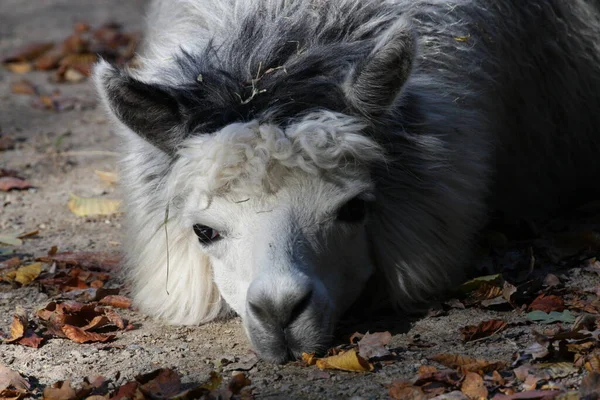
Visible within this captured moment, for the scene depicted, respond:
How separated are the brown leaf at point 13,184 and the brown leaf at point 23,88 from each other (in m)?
2.20

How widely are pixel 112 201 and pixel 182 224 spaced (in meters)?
2.08

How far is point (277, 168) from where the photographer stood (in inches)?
153

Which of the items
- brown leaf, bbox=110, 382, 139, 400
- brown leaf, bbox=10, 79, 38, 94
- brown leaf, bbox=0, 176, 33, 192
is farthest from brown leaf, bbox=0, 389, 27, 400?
brown leaf, bbox=10, 79, 38, 94

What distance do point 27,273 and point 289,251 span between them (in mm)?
1868

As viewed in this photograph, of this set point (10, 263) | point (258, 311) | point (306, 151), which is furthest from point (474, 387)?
point (10, 263)

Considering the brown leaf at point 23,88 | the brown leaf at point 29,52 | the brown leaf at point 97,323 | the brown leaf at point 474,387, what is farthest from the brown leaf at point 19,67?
the brown leaf at point 474,387

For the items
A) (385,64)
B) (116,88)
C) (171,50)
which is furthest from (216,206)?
(171,50)

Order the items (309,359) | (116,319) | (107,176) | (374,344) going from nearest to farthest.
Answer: (309,359), (374,344), (116,319), (107,176)

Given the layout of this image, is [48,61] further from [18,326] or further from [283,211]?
[283,211]

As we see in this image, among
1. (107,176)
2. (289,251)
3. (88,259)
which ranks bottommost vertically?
(107,176)

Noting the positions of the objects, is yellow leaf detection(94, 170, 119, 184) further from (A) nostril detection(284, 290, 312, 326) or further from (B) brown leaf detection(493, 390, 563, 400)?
(B) brown leaf detection(493, 390, 563, 400)

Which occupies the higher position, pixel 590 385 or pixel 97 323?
pixel 590 385

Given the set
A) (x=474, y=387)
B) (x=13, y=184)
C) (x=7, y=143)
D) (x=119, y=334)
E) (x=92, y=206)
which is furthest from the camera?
(x=7, y=143)

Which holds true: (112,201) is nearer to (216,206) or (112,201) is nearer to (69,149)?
(69,149)
